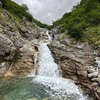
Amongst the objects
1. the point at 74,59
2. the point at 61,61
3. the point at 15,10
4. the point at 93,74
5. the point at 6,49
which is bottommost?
the point at 93,74

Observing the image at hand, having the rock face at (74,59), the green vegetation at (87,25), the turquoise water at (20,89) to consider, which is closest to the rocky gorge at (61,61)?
the rock face at (74,59)

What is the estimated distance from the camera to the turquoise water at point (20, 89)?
12931mm

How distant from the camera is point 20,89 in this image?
1458cm

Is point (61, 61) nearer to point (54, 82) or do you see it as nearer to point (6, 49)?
point (54, 82)

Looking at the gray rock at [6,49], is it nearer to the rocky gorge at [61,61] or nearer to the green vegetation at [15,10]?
the rocky gorge at [61,61]

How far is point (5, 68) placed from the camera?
785 inches

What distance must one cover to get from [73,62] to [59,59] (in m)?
2.85

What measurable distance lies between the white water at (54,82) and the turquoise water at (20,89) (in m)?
0.82

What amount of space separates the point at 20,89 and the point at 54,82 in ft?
12.6

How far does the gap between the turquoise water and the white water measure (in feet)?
2.69

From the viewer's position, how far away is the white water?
43.3 ft

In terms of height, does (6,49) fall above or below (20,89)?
above

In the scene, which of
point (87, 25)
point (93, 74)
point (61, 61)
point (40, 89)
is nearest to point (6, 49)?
point (61, 61)

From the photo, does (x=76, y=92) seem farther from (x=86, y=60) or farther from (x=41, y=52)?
(x=41, y=52)
